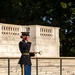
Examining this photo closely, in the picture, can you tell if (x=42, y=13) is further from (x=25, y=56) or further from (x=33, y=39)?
(x=25, y=56)

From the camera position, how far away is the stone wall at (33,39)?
23745mm

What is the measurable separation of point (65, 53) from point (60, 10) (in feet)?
15.4

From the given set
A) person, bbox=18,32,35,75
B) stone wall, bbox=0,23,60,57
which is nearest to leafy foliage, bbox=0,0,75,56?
stone wall, bbox=0,23,60,57

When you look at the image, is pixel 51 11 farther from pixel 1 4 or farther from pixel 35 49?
pixel 35 49

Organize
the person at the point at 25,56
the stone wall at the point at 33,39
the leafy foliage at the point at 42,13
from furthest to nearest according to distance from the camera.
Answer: the leafy foliage at the point at 42,13, the stone wall at the point at 33,39, the person at the point at 25,56

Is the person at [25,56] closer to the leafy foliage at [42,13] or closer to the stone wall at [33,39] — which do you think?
the stone wall at [33,39]

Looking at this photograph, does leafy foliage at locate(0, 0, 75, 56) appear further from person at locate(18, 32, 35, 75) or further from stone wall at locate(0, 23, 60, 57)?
person at locate(18, 32, 35, 75)

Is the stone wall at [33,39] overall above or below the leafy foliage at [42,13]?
below

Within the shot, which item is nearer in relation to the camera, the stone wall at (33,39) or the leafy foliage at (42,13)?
the stone wall at (33,39)

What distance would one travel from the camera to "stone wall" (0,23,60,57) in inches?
935

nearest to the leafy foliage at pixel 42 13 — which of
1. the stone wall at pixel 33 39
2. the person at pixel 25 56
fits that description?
the stone wall at pixel 33 39

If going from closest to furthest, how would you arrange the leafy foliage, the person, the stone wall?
1. the person
2. the stone wall
3. the leafy foliage

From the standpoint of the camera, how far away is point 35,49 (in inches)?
993

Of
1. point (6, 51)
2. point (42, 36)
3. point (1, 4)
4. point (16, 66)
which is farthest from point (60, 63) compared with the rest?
point (1, 4)
